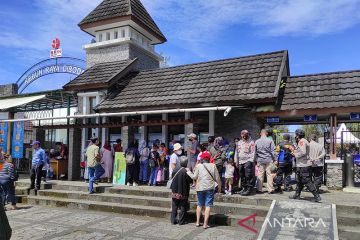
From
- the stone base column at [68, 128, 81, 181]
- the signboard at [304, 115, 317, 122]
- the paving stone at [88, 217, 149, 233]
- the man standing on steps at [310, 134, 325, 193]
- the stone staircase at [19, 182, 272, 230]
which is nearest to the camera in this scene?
the paving stone at [88, 217, 149, 233]

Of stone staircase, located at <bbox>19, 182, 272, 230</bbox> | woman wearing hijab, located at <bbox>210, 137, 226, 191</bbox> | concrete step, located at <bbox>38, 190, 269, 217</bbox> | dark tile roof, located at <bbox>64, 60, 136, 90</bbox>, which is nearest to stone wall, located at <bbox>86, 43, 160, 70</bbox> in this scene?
dark tile roof, located at <bbox>64, 60, 136, 90</bbox>

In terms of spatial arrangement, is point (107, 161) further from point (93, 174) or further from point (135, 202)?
point (135, 202)

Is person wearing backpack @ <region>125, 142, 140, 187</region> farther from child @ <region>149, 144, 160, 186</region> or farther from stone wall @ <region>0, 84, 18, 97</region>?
stone wall @ <region>0, 84, 18, 97</region>

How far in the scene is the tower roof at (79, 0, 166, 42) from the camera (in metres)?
16.8

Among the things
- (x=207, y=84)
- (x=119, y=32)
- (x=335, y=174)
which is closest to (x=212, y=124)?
(x=207, y=84)

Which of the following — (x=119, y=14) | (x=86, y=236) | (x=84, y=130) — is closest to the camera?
(x=86, y=236)

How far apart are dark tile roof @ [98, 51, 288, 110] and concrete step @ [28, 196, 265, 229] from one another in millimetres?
4404

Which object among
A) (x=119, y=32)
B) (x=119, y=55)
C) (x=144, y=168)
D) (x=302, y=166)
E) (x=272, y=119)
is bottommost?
(x=144, y=168)

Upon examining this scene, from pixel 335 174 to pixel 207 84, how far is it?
17.9 feet

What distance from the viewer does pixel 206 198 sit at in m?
7.75

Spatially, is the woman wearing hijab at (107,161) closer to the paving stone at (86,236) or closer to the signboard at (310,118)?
the paving stone at (86,236)

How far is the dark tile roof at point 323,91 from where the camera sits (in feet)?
35.5

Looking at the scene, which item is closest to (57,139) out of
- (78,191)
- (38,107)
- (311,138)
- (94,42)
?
(38,107)

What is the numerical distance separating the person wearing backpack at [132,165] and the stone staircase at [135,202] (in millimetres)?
739
